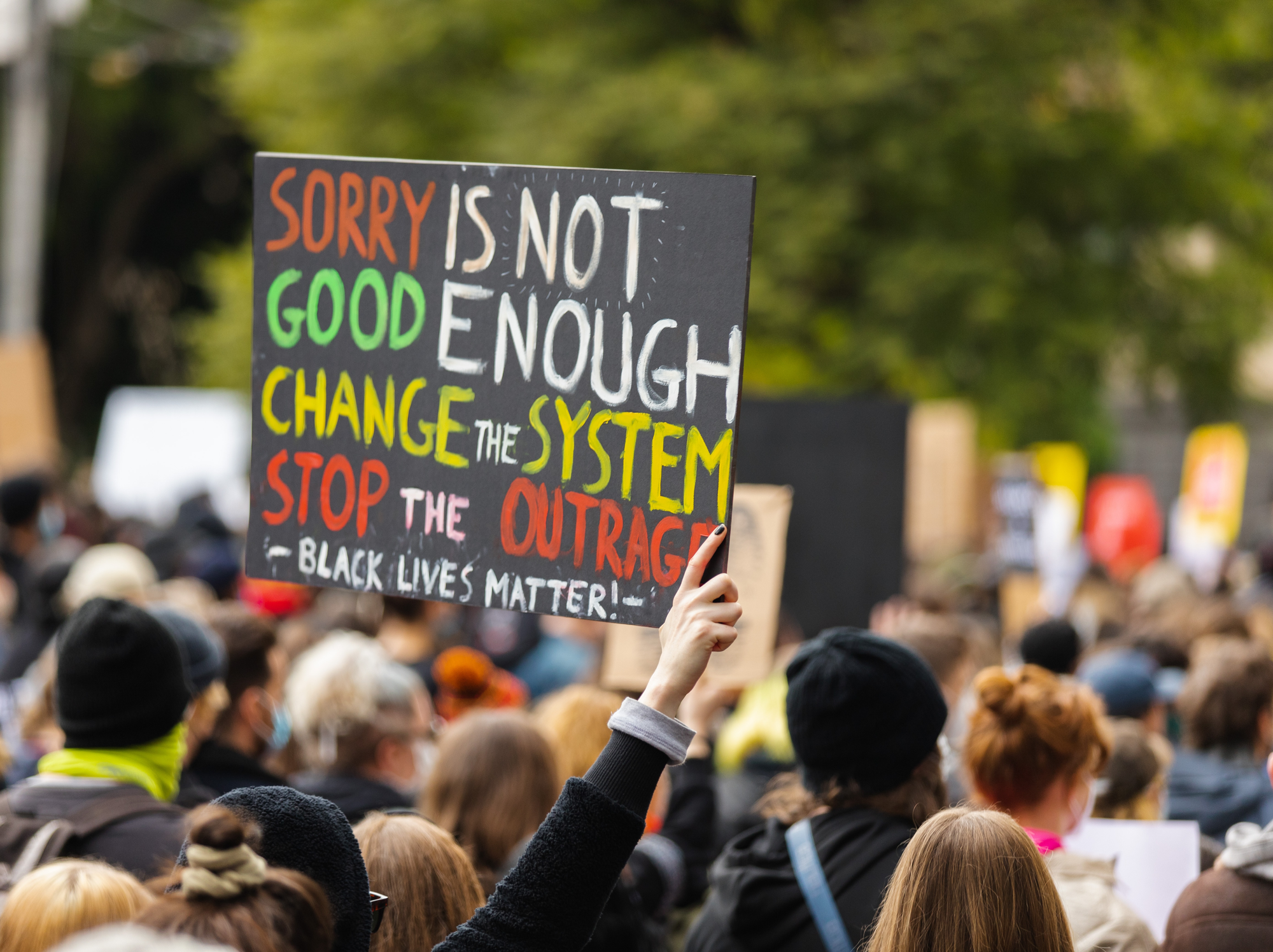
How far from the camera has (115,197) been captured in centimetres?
2734

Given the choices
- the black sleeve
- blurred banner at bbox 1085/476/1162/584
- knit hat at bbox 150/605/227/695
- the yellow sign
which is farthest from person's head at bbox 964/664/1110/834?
blurred banner at bbox 1085/476/1162/584

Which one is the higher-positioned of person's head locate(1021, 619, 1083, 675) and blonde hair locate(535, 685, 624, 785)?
person's head locate(1021, 619, 1083, 675)

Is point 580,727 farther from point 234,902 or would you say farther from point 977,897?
point 234,902

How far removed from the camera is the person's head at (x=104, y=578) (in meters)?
5.34

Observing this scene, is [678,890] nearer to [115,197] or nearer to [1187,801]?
[1187,801]

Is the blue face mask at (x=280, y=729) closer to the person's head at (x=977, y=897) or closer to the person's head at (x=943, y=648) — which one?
the person's head at (x=943, y=648)

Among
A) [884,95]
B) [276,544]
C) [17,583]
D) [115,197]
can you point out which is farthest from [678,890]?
[115,197]

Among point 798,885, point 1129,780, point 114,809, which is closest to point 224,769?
point 114,809

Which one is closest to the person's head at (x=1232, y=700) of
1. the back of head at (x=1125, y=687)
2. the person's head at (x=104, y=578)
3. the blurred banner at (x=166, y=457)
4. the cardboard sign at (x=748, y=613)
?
the back of head at (x=1125, y=687)

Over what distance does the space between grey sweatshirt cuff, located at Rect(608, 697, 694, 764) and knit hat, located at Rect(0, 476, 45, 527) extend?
21.9 feet

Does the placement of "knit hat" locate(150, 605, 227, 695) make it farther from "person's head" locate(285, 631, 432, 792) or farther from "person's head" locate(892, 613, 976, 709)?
"person's head" locate(892, 613, 976, 709)

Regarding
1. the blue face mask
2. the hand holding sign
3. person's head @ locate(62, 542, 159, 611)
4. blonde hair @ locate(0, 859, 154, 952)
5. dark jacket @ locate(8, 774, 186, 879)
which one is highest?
the hand holding sign

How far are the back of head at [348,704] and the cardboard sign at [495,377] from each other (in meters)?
0.94

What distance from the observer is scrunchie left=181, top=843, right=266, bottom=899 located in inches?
66.5
